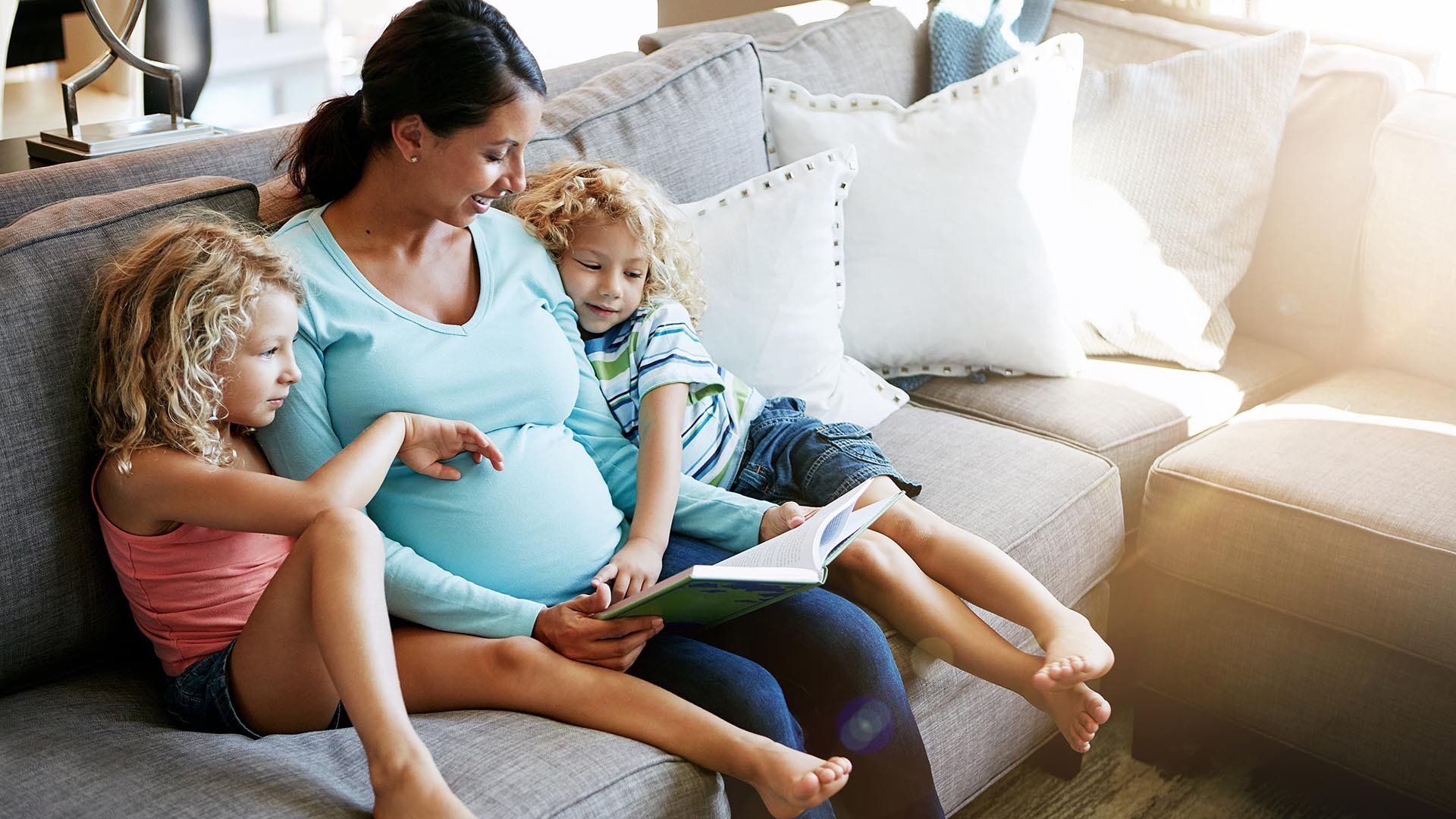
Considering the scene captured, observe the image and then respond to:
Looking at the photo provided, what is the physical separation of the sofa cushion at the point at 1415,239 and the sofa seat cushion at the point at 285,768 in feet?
5.29

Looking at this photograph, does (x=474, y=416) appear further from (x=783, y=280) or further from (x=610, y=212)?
(x=783, y=280)

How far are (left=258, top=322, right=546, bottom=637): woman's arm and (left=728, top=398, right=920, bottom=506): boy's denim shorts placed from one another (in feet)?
1.54

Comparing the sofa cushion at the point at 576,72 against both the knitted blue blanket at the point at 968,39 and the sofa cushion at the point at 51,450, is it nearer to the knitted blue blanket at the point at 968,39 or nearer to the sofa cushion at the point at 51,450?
the knitted blue blanket at the point at 968,39

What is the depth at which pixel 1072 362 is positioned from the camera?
2.25 meters

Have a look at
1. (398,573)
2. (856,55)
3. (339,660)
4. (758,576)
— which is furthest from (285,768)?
(856,55)

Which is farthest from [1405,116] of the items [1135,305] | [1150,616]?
[1150,616]

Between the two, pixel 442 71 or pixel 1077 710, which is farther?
pixel 1077 710

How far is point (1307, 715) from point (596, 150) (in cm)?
133

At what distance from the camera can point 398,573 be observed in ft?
4.55

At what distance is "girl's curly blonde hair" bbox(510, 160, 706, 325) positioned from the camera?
163 cm

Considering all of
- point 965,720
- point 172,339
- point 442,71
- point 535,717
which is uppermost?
point 442,71

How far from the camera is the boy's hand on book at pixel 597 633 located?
1.35 meters

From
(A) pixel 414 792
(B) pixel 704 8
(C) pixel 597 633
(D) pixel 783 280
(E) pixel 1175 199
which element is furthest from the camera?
(B) pixel 704 8

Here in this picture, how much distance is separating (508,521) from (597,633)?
0.20m
